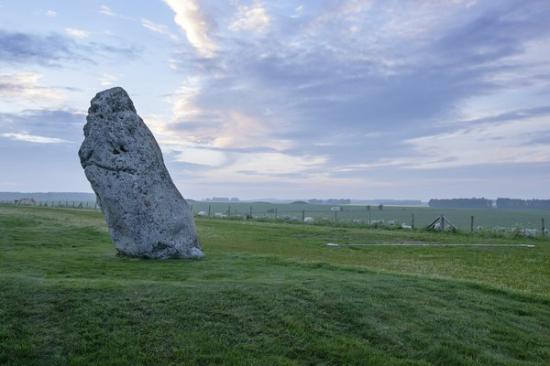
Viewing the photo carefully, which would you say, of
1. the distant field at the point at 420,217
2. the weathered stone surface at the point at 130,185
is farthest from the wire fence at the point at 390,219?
the weathered stone surface at the point at 130,185

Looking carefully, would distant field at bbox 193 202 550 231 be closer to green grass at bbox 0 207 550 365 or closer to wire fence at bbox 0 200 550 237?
wire fence at bbox 0 200 550 237

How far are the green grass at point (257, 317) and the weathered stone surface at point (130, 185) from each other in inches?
63.9

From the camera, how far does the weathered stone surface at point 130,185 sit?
1495cm

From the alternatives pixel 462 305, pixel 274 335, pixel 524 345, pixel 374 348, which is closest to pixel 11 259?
pixel 274 335

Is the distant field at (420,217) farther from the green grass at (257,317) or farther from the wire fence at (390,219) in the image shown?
the green grass at (257,317)

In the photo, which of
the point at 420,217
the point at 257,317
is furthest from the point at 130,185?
the point at 420,217

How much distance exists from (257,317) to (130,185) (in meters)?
7.92

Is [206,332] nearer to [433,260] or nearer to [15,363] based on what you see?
[15,363]

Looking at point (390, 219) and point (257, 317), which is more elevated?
point (390, 219)

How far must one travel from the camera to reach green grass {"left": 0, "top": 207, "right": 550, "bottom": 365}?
23.6ft

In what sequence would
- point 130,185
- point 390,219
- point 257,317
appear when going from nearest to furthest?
point 257,317 → point 130,185 → point 390,219

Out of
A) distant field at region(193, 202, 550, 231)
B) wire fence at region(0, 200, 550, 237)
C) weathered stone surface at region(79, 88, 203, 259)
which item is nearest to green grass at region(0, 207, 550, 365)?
weathered stone surface at region(79, 88, 203, 259)

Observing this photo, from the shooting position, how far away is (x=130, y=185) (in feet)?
49.0

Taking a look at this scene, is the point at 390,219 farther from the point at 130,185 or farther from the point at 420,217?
the point at 130,185
